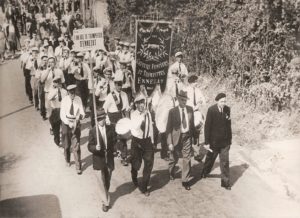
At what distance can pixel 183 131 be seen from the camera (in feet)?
31.6

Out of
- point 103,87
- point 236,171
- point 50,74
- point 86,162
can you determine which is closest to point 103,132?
point 86,162

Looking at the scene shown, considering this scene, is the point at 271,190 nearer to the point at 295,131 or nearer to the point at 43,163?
the point at 295,131

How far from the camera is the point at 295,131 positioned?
40.2 feet

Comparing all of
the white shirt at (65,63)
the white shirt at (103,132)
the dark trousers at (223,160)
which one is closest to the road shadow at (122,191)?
the white shirt at (103,132)

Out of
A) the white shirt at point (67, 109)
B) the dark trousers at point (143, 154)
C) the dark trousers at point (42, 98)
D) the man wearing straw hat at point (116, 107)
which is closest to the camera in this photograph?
the dark trousers at point (143, 154)

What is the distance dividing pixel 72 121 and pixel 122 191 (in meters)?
1.91

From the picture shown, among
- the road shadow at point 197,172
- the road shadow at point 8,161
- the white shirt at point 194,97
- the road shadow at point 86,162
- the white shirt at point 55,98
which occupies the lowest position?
the road shadow at point 8,161

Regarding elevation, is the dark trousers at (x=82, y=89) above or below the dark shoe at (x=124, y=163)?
above

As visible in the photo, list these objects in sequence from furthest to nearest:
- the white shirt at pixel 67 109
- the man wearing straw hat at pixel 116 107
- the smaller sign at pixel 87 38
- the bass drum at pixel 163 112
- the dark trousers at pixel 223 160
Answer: the man wearing straw hat at pixel 116 107, the bass drum at pixel 163 112, the white shirt at pixel 67 109, the smaller sign at pixel 87 38, the dark trousers at pixel 223 160

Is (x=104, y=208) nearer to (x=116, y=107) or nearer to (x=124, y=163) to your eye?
(x=124, y=163)

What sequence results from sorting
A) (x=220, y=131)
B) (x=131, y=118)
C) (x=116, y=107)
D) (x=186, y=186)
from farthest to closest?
(x=116, y=107), (x=186, y=186), (x=220, y=131), (x=131, y=118)

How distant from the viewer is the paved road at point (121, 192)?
29.3 feet

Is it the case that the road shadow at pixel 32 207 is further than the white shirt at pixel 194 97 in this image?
No

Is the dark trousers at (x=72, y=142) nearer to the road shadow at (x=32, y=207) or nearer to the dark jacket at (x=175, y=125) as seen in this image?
the road shadow at (x=32, y=207)
